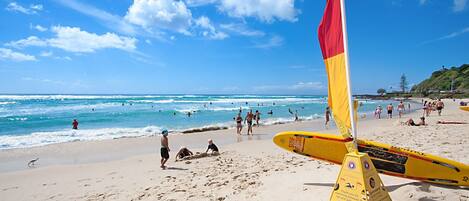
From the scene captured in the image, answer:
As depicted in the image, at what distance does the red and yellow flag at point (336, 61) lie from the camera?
10.1 feet

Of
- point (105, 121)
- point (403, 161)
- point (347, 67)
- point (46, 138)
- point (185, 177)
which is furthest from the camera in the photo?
point (105, 121)

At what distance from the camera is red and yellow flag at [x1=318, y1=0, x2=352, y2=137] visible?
309 cm

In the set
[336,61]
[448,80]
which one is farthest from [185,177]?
[448,80]

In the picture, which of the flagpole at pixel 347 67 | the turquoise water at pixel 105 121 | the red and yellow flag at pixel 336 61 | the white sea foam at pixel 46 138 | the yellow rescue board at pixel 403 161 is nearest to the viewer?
the flagpole at pixel 347 67

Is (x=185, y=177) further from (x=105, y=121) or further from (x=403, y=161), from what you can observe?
(x=105, y=121)

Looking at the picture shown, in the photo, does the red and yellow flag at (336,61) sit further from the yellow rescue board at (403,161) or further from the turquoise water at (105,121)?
the turquoise water at (105,121)

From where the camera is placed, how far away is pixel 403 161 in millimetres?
4465

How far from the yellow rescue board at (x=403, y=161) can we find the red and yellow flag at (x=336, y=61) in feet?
4.34

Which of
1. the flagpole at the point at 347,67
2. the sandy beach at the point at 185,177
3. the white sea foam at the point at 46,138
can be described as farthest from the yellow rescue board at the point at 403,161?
the white sea foam at the point at 46,138

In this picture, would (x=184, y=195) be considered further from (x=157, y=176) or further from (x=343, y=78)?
(x=343, y=78)

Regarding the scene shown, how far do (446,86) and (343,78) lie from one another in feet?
341

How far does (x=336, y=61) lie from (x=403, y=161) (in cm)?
255

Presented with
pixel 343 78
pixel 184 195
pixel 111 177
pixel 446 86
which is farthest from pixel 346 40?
pixel 446 86

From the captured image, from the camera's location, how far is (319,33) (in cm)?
348
